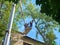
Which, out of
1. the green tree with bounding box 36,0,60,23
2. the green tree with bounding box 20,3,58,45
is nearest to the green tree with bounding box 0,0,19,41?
the green tree with bounding box 20,3,58,45

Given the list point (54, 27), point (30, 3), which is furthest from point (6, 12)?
point (54, 27)

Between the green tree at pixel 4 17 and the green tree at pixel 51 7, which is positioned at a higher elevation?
the green tree at pixel 51 7

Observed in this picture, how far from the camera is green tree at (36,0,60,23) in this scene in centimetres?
553

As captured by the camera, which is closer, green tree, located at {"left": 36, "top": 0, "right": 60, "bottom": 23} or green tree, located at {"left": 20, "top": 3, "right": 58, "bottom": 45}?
green tree, located at {"left": 36, "top": 0, "right": 60, "bottom": 23}

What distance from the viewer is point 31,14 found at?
119ft

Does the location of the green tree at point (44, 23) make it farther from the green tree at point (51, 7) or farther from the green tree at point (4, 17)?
the green tree at point (51, 7)

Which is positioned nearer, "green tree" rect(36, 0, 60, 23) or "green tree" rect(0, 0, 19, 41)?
"green tree" rect(36, 0, 60, 23)

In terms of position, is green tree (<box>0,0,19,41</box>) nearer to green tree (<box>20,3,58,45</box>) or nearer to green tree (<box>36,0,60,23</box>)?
green tree (<box>20,3,58,45</box>)

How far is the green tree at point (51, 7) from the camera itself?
5534 millimetres

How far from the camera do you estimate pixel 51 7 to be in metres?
5.72

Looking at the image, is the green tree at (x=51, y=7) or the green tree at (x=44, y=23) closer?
the green tree at (x=51, y=7)

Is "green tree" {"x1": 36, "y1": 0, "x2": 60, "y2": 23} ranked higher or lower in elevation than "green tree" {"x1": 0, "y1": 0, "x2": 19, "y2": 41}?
higher

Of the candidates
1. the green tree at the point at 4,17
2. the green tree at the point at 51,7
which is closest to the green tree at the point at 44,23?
the green tree at the point at 4,17

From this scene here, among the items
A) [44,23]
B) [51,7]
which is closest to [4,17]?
[44,23]
